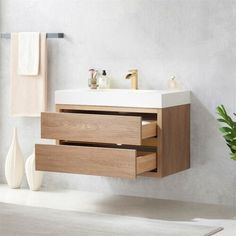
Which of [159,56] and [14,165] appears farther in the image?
[14,165]

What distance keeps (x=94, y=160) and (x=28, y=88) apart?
1206mm

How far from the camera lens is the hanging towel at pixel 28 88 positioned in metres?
6.02

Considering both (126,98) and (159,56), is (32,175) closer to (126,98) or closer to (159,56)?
(126,98)

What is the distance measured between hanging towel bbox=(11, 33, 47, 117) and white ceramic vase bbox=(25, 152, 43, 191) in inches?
15.0

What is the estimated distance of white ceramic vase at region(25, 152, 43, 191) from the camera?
5980 millimetres

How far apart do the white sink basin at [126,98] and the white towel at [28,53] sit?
2.02ft

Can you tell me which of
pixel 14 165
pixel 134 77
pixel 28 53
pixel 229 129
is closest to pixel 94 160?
pixel 134 77

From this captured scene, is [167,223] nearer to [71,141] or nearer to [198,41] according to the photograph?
[71,141]

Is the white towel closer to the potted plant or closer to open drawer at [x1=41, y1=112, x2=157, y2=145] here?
open drawer at [x1=41, y1=112, x2=157, y2=145]

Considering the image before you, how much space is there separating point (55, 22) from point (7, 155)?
115 centimetres

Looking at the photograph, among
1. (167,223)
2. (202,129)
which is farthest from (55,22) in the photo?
(167,223)

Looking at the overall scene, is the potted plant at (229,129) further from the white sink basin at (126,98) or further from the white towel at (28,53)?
the white towel at (28,53)

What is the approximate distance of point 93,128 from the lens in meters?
5.17

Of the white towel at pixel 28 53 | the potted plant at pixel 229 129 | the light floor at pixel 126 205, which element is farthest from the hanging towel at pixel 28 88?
the potted plant at pixel 229 129
